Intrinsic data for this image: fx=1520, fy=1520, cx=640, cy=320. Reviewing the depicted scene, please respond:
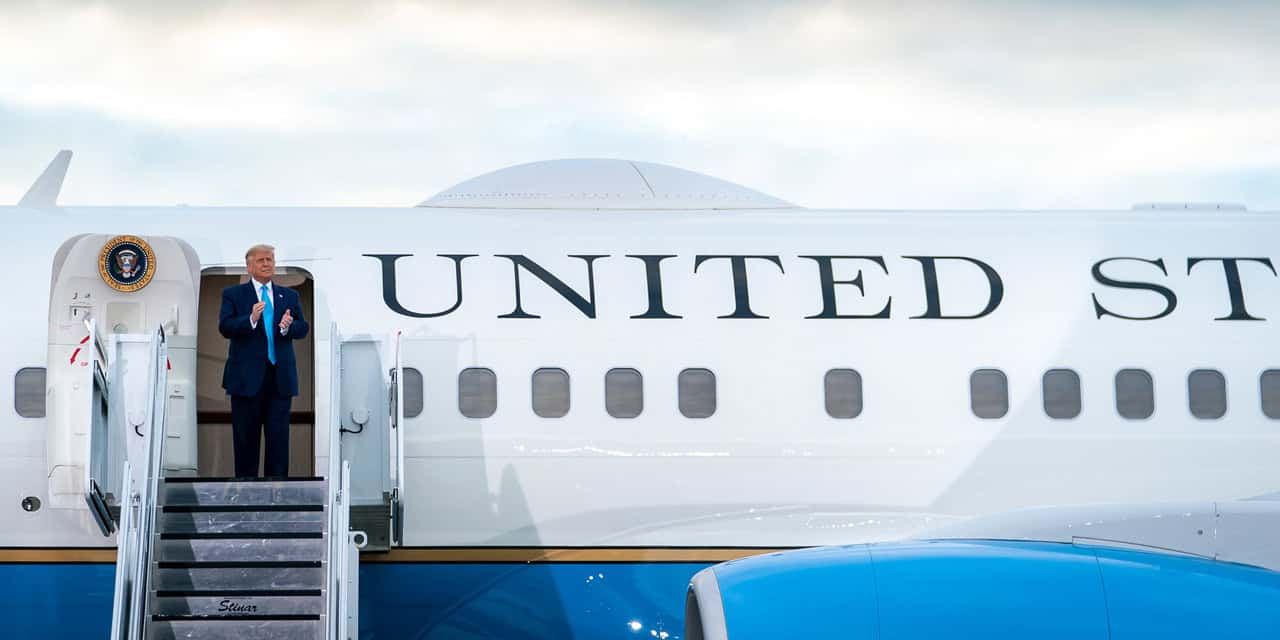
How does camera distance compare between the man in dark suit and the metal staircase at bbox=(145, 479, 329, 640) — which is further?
the man in dark suit

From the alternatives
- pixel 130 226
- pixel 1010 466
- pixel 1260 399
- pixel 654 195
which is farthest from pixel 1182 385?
pixel 130 226

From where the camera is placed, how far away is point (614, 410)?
10711 millimetres

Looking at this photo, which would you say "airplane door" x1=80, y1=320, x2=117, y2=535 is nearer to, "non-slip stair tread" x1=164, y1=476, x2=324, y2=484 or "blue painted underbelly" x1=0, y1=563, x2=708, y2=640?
"non-slip stair tread" x1=164, y1=476, x2=324, y2=484

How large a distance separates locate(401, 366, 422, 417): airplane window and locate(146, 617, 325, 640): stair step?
1845 millimetres

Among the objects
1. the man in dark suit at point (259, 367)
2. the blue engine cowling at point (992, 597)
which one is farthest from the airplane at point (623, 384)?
the blue engine cowling at point (992, 597)

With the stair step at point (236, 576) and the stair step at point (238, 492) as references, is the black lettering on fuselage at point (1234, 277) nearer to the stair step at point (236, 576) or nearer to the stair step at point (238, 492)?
the stair step at point (238, 492)

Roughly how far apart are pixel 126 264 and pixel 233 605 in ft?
9.12

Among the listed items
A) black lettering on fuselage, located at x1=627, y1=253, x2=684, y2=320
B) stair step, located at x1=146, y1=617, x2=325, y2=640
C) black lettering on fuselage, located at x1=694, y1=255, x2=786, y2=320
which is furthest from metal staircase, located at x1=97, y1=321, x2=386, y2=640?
black lettering on fuselage, located at x1=694, y1=255, x2=786, y2=320

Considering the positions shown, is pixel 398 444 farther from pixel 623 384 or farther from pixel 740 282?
pixel 740 282

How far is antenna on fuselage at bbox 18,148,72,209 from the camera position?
11.4 metres

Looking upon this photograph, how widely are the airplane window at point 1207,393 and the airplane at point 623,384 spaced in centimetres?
2

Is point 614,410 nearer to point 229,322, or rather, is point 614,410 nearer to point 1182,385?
point 229,322

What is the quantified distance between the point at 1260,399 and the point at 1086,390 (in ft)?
4.33

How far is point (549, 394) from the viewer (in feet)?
35.1
